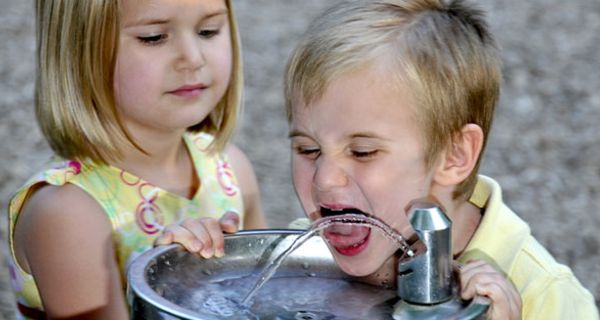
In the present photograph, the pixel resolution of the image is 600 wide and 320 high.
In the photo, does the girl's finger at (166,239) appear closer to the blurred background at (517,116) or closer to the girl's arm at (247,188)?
the girl's arm at (247,188)

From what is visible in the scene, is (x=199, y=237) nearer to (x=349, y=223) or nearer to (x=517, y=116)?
(x=349, y=223)

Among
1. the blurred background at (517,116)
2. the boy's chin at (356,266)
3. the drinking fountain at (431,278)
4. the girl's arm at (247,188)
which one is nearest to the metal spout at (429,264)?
the drinking fountain at (431,278)

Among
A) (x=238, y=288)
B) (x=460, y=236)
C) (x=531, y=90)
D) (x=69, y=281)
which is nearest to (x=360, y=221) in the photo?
(x=238, y=288)

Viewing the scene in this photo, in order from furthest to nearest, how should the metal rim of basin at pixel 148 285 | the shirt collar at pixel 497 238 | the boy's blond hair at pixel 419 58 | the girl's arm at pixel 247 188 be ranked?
the girl's arm at pixel 247 188 < the shirt collar at pixel 497 238 < the boy's blond hair at pixel 419 58 < the metal rim of basin at pixel 148 285

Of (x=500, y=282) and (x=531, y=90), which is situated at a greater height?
(x=500, y=282)

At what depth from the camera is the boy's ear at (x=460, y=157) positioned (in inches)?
65.1

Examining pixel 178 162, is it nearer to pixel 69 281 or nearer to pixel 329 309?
pixel 69 281

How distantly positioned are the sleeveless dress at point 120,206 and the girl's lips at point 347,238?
0.65 metres

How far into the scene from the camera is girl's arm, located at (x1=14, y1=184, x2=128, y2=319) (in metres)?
1.98

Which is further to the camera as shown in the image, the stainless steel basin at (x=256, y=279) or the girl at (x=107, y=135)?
the girl at (x=107, y=135)

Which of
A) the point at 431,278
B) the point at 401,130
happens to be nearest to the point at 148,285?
the point at 431,278

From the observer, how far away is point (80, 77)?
2.06m

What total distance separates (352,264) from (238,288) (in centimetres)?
15

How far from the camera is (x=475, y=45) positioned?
1.68 m
